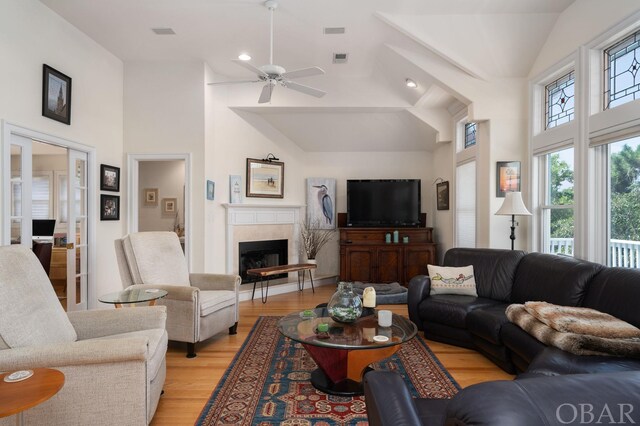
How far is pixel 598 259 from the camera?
3363mm

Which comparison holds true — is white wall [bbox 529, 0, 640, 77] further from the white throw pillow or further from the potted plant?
Result: the potted plant

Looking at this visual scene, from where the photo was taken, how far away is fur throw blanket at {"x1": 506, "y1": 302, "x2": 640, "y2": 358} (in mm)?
2133

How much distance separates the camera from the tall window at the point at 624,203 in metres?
3.01

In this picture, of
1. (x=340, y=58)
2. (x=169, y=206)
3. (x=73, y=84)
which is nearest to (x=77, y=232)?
(x=73, y=84)

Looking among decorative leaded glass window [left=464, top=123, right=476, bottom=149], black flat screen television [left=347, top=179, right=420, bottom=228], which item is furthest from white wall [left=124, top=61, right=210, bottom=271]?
decorative leaded glass window [left=464, top=123, right=476, bottom=149]

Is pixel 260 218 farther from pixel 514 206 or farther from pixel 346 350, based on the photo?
pixel 346 350

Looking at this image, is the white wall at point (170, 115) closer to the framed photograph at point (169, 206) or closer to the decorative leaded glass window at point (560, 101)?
the framed photograph at point (169, 206)

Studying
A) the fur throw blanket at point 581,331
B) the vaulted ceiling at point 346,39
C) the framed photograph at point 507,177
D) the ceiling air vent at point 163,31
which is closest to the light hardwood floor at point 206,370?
the fur throw blanket at point 581,331

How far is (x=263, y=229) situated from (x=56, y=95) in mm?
3289

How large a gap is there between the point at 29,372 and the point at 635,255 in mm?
4039

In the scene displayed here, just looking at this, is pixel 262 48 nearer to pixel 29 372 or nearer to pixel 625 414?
pixel 29 372

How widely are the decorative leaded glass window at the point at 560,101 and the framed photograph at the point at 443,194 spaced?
221 centimetres

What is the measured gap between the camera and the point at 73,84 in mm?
4082

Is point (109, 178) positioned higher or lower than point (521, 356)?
higher
